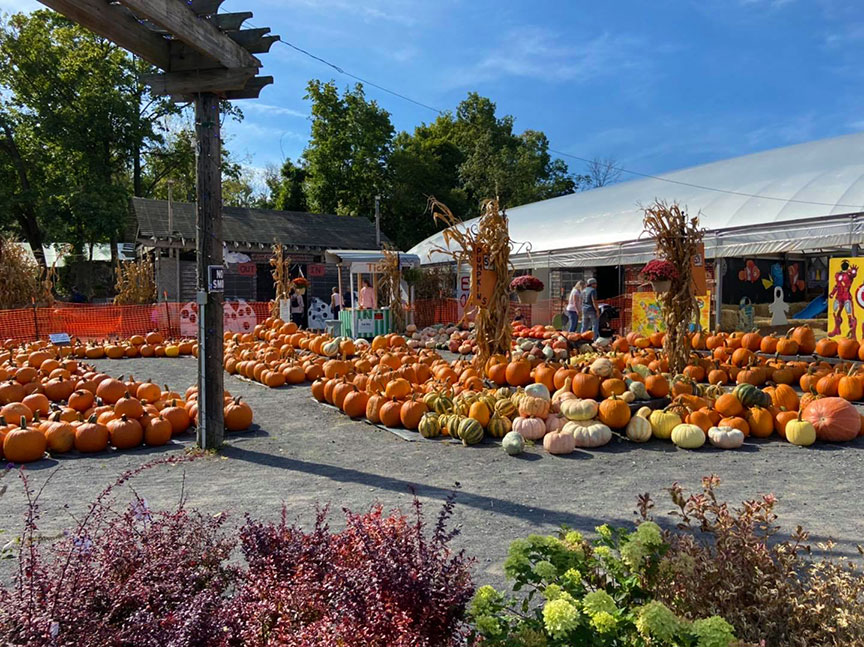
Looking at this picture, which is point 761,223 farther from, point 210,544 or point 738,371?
point 210,544

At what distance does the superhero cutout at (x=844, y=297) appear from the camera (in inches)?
395

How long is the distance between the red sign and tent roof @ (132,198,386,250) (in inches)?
30.9

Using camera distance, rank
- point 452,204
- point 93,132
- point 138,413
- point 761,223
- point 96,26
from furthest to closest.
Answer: point 452,204
point 93,132
point 761,223
point 138,413
point 96,26

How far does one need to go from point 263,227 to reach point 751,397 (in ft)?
73.2

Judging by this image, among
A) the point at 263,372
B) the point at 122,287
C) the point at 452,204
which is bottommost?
the point at 263,372

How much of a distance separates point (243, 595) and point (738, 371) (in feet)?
26.6

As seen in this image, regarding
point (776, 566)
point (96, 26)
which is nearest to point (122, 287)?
point (96, 26)

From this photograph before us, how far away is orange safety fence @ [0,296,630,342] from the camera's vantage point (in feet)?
49.7

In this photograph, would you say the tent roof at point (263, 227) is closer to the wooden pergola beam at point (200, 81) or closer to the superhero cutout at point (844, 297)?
the wooden pergola beam at point (200, 81)

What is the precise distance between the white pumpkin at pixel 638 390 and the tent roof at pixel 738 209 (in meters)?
4.25

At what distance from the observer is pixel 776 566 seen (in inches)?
83.7

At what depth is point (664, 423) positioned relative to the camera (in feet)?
20.5

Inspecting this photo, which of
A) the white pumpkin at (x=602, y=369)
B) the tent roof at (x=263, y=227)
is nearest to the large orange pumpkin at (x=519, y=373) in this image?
the white pumpkin at (x=602, y=369)

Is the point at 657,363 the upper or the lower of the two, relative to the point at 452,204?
lower
